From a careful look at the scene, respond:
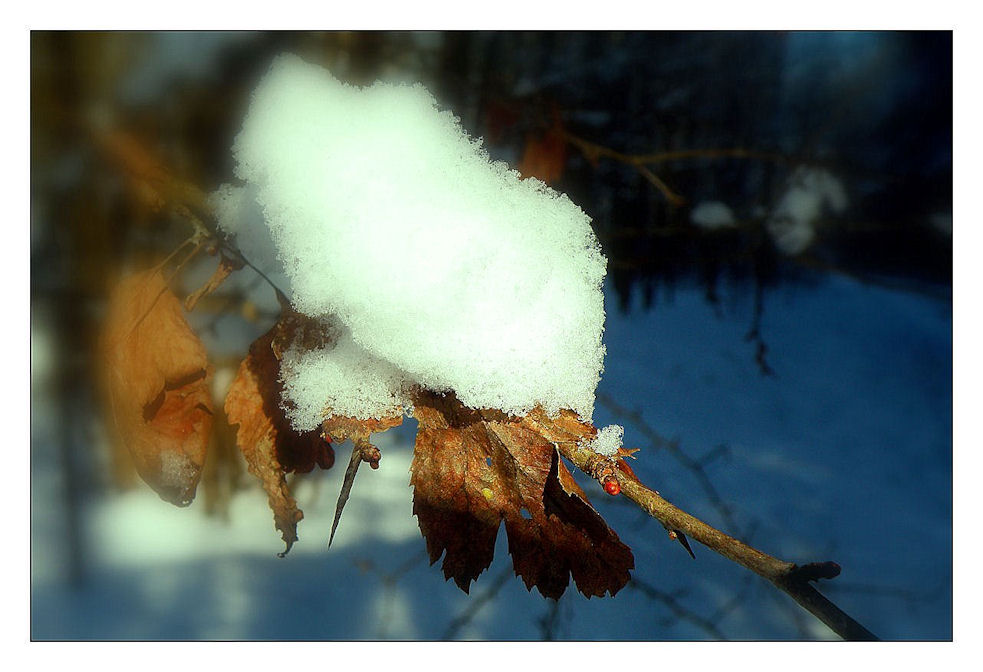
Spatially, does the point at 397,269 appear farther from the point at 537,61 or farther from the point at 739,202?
the point at 739,202

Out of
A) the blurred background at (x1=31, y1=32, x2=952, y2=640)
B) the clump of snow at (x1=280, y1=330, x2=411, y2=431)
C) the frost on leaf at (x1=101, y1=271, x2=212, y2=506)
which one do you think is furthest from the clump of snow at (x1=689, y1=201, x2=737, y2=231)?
the frost on leaf at (x1=101, y1=271, x2=212, y2=506)

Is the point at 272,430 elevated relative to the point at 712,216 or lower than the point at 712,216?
lower

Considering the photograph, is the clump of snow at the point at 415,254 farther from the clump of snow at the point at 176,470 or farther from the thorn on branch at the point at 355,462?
the clump of snow at the point at 176,470

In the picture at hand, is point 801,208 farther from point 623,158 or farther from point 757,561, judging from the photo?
point 757,561

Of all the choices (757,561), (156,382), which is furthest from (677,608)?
(156,382)

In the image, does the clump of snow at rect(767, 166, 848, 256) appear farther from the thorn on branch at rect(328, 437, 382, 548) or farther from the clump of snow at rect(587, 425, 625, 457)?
the thorn on branch at rect(328, 437, 382, 548)

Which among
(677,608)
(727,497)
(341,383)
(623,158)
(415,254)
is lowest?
(677,608)
